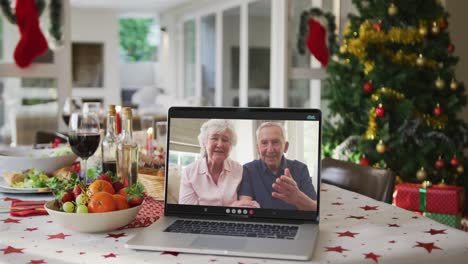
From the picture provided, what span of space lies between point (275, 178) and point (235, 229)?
0.52 feet

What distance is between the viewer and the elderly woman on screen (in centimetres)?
134

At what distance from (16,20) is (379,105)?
273 cm

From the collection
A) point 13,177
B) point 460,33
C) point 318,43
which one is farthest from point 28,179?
point 460,33

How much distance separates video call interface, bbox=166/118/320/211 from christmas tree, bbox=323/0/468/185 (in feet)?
8.04

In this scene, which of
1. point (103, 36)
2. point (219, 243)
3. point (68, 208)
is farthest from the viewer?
point (103, 36)

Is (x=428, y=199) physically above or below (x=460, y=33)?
below

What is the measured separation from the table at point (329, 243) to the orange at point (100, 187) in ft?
0.34

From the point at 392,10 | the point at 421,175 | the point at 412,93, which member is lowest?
the point at 421,175

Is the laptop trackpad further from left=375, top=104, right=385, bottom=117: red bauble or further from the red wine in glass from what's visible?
left=375, top=104, right=385, bottom=117: red bauble

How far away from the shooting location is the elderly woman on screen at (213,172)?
134 centimetres

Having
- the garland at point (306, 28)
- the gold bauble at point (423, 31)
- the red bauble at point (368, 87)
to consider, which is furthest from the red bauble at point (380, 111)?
the garland at point (306, 28)

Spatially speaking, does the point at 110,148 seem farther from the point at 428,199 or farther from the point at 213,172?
the point at 428,199

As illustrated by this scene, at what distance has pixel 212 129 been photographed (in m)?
1.37

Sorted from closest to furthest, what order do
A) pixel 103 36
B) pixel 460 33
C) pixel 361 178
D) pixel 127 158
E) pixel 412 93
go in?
pixel 127 158 → pixel 361 178 → pixel 412 93 → pixel 460 33 → pixel 103 36
